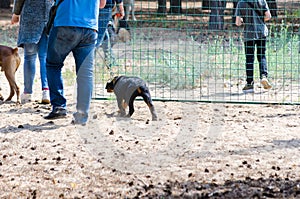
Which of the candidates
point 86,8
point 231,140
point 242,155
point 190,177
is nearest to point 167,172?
point 190,177

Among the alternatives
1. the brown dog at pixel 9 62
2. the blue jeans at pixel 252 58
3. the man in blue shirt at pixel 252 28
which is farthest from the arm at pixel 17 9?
the blue jeans at pixel 252 58

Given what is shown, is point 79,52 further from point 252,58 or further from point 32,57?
point 252,58

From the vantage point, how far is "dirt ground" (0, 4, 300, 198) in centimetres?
525

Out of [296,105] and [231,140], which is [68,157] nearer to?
[231,140]

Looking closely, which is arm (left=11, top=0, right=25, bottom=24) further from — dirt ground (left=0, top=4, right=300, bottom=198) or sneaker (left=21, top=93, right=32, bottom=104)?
dirt ground (left=0, top=4, right=300, bottom=198)

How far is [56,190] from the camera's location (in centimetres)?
531

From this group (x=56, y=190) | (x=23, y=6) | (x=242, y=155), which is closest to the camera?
(x=56, y=190)

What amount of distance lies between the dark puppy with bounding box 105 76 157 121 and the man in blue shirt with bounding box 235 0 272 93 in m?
2.19

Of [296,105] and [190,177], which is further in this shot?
[296,105]

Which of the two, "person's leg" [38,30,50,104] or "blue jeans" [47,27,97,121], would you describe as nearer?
"blue jeans" [47,27,97,121]

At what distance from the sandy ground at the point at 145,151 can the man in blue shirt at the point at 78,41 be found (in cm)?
32

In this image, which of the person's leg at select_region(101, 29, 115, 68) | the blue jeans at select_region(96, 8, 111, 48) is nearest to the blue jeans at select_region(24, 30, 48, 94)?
the blue jeans at select_region(96, 8, 111, 48)

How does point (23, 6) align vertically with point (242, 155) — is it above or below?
above

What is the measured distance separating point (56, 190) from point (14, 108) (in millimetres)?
→ 3374
